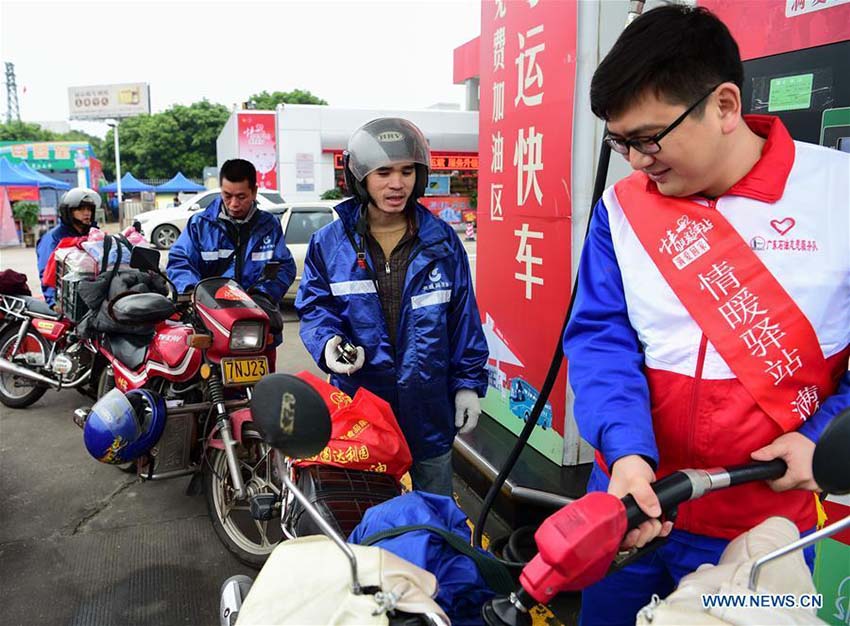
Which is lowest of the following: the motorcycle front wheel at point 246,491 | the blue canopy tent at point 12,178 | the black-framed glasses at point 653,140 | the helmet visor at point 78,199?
the motorcycle front wheel at point 246,491

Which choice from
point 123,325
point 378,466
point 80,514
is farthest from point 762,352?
point 80,514

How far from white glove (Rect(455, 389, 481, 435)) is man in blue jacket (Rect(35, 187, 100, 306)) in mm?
3961

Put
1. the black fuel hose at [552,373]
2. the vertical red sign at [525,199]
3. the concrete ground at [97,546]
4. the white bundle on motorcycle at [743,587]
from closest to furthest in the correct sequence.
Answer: the white bundle on motorcycle at [743,587]
the black fuel hose at [552,373]
the concrete ground at [97,546]
the vertical red sign at [525,199]

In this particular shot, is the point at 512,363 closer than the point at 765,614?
No

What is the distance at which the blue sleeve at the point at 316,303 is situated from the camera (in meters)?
2.47

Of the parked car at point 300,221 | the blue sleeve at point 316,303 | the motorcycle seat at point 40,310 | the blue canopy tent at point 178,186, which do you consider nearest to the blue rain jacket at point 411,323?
the blue sleeve at point 316,303

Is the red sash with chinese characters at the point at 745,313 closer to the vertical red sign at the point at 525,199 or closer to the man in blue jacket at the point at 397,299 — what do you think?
the man in blue jacket at the point at 397,299

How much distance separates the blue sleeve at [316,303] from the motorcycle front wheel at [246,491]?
89cm

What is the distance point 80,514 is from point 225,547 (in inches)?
43.4

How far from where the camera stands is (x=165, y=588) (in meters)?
3.13

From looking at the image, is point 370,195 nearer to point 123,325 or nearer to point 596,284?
point 596,284

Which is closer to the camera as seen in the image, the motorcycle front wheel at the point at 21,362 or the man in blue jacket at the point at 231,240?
the man in blue jacket at the point at 231,240

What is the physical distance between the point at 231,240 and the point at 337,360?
85.7 inches

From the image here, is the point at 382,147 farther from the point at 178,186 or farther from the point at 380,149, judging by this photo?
the point at 178,186
